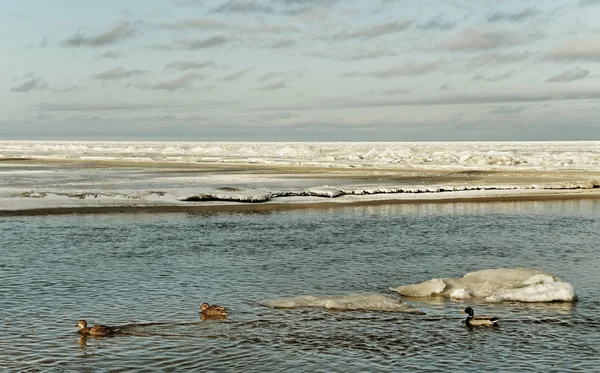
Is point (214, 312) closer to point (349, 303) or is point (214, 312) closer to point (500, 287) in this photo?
point (349, 303)

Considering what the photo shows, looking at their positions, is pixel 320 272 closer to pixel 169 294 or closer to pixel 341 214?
pixel 169 294

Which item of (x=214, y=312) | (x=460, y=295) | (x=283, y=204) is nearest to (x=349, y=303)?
(x=460, y=295)

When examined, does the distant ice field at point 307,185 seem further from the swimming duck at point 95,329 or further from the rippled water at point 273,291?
the swimming duck at point 95,329

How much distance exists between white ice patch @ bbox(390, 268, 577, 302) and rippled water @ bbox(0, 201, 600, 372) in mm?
534

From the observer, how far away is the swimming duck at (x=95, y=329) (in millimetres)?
16328

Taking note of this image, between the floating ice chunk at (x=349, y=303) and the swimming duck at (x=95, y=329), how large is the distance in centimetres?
459

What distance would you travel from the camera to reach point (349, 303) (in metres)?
19.6

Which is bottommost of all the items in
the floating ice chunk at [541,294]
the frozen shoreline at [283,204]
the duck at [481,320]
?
the duck at [481,320]

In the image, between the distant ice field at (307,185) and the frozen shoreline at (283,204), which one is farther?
the distant ice field at (307,185)

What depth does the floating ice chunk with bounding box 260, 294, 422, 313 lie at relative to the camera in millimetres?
19250

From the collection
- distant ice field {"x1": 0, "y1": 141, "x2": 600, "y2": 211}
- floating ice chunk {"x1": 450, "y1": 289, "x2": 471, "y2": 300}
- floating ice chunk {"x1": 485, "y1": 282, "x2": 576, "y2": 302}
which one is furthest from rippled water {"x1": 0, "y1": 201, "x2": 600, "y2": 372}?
distant ice field {"x1": 0, "y1": 141, "x2": 600, "y2": 211}

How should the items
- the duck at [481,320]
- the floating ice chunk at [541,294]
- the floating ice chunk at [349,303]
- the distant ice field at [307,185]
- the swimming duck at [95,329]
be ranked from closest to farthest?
the swimming duck at [95,329]
the duck at [481,320]
the floating ice chunk at [349,303]
the floating ice chunk at [541,294]
the distant ice field at [307,185]

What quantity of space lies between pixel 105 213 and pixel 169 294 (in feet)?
73.3

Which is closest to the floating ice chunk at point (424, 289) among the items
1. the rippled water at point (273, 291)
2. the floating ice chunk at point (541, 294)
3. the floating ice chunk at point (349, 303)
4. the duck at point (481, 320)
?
the rippled water at point (273, 291)
